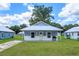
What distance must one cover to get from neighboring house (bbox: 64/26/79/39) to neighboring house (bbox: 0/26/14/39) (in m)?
1.94

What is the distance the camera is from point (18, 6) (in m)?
10.3

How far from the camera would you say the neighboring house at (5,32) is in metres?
10.7

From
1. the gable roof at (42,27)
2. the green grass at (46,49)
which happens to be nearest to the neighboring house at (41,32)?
the gable roof at (42,27)

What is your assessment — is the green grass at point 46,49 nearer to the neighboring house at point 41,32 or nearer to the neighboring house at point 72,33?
the neighboring house at point 72,33

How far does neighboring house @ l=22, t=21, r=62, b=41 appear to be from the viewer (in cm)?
1102

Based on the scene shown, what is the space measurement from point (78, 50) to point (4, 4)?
296 cm

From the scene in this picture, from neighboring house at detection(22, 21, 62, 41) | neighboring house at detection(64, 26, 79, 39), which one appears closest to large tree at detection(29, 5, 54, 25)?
neighboring house at detection(22, 21, 62, 41)

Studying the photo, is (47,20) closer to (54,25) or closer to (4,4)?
(54,25)

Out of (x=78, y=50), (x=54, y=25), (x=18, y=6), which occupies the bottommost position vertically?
(x=78, y=50)

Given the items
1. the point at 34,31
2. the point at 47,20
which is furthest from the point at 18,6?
A: the point at 34,31

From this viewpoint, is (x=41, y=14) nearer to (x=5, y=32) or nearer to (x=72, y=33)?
(x=72, y=33)

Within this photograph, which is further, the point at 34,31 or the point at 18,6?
the point at 34,31

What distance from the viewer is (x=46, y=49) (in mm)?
10297

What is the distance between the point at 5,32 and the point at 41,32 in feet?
5.01
